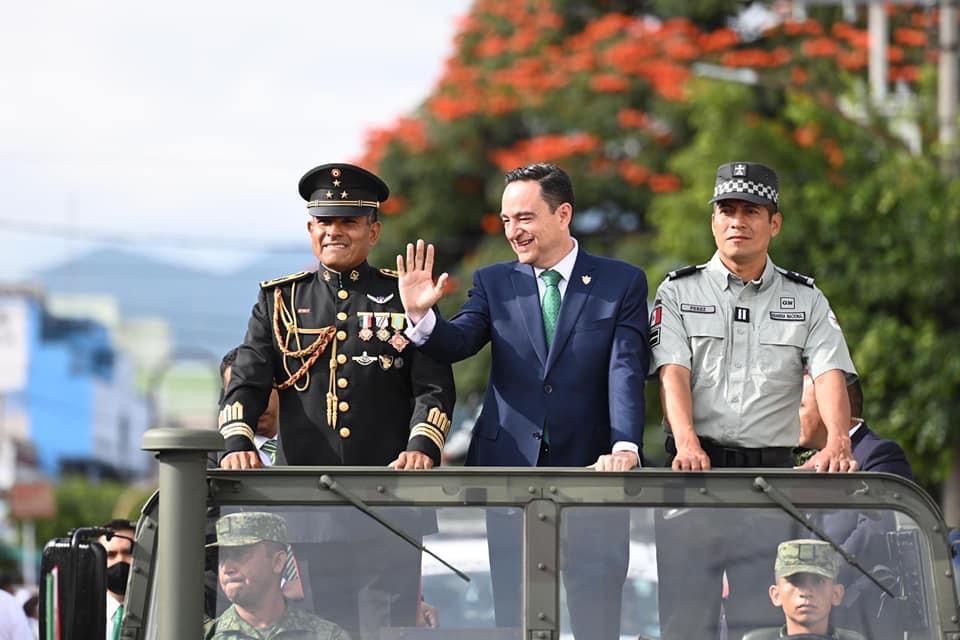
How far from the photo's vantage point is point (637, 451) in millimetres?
4770

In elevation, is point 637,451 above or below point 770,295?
below

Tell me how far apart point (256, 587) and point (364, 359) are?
104 centimetres

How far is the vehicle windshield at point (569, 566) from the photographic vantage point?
424 centimetres

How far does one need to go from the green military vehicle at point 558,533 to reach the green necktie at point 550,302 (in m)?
0.83

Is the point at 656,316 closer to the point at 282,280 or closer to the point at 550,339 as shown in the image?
the point at 550,339

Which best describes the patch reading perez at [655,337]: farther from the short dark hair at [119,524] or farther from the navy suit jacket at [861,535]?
the short dark hair at [119,524]

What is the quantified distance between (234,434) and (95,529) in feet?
1.89

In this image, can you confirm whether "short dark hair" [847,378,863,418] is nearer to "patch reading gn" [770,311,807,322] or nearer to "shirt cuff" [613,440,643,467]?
"patch reading gn" [770,311,807,322]

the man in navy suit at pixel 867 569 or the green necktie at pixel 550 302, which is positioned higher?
the green necktie at pixel 550 302

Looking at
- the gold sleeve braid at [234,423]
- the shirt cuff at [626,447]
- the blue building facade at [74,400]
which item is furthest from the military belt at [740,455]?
the blue building facade at [74,400]

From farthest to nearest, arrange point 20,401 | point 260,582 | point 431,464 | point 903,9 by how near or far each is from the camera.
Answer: point 20,401, point 903,9, point 431,464, point 260,582

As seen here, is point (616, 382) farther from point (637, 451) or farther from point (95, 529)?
point (95, 529)

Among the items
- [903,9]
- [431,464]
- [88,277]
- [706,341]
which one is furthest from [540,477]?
[88,277]

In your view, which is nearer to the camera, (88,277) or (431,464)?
(431,464)
